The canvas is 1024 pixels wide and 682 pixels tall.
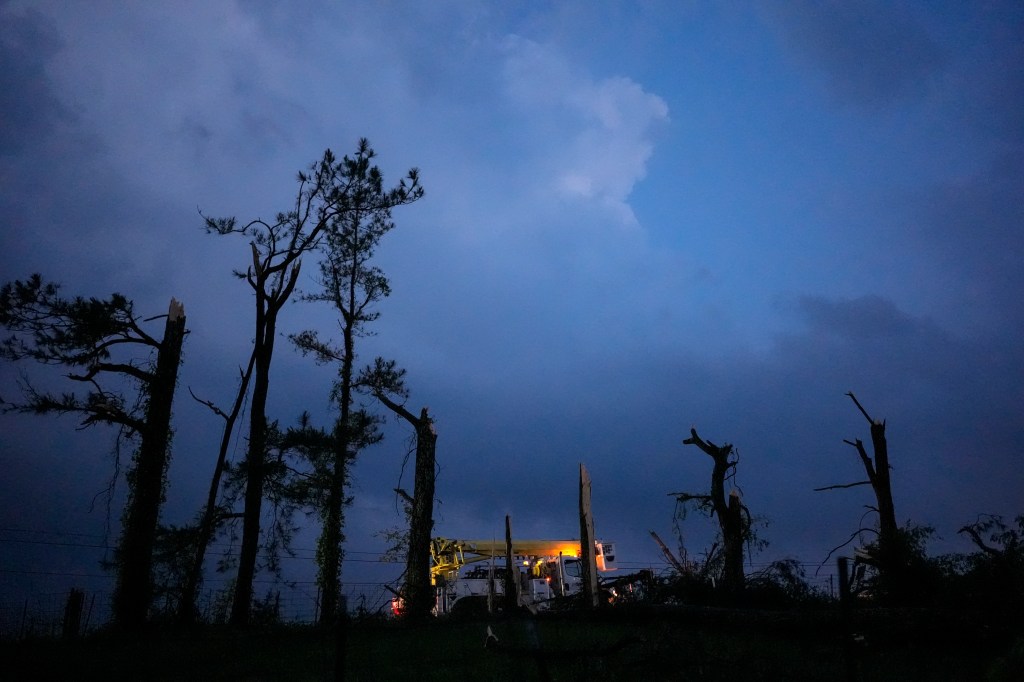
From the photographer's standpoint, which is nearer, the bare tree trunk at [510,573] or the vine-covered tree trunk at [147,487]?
the bare tree trunk at [510,573]

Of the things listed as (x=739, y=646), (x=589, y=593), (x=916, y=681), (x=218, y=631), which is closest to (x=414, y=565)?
(x=589, y=593)

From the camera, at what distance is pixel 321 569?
19.3 meters

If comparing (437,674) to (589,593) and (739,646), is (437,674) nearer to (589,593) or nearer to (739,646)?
(739,646)

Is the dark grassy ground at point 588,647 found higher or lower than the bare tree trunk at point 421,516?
lower

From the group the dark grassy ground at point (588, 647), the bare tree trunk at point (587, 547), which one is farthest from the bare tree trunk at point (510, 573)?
the bare tree trunk at point (587, 547)

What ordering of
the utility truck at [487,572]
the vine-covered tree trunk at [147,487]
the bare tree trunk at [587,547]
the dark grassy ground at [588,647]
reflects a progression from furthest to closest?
1. the utility truck at [487,572]
2. the bare tree trunk at [587,547]
3. the vine-covered tree trunk at [147,487]
4. the dark grassy ground at [588,647]

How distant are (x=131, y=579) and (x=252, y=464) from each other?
361cm

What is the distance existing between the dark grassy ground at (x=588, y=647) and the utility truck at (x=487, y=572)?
8.88 meters

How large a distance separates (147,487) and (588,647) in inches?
513

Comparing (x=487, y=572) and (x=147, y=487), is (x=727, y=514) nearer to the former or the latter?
(x=487, y=572)

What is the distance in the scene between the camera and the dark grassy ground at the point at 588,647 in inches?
314

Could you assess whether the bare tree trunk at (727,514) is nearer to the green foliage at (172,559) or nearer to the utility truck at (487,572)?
the utility truck at (487,572)

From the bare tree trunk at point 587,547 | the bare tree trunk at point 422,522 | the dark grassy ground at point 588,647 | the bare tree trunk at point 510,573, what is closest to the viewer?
the dark grassy ground at point 588,647

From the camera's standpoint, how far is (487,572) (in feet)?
78.4
